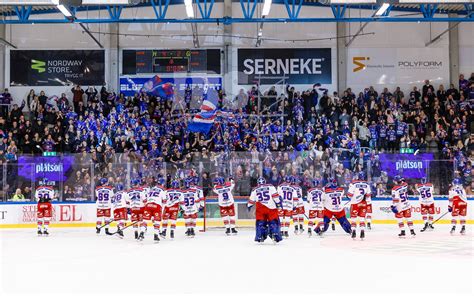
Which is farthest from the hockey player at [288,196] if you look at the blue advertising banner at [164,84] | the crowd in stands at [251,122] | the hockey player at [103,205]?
the blue advertising banner at [164,84]

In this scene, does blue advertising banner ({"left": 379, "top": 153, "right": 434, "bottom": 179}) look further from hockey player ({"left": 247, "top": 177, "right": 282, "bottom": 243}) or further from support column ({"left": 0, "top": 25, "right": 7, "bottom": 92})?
support column ({"left": 0, "top": 25, "right": 7, "bottom": 92})

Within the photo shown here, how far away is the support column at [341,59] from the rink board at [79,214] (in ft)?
31.0

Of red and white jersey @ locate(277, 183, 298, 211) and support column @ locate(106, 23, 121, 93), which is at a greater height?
support column @ locate(106, 23, 121, 93)

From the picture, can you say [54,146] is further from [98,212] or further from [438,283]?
[438,283]

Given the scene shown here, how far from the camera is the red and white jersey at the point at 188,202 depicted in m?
16.1

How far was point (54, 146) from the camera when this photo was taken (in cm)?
2262

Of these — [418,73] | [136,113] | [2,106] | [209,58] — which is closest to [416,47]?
[418,73]

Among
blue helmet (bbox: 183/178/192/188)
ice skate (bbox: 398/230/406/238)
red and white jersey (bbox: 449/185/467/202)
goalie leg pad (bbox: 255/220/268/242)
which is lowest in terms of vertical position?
ice skate (bbox: 398/230/406/238)

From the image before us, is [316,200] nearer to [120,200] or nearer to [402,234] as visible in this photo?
[402,234]

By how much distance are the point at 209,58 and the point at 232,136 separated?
18.7 feet

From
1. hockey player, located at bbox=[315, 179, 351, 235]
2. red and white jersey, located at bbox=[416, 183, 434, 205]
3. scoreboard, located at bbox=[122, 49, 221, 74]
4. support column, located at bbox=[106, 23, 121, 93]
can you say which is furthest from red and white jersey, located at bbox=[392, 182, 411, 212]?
support column, located at bbox=[106, 23, 121, 93]

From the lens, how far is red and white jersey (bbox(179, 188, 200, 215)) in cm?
1609

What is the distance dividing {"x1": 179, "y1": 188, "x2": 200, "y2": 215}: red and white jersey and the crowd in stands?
4.15m

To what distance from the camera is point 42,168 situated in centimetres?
1892
